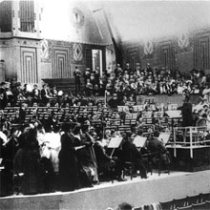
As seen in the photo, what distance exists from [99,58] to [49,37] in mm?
2526

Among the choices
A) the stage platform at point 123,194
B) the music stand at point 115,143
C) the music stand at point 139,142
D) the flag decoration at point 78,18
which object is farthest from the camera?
the flag decoration at point 78,18

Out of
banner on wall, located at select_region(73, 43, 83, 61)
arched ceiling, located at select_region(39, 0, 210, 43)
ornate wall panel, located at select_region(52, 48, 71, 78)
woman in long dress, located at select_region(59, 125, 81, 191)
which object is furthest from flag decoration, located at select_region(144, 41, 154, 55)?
woman in long dress, located at select_region(59, 125, 81, 191)

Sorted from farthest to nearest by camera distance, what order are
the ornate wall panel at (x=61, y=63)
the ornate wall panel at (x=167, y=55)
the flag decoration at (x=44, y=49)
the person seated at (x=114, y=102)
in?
the ornate wall panel at (x=61, y=63) < the ornate wall panel at (x=167, y=55) < the flag decoration at (x=44, y=49) < the person seated at (x=114, y=102)

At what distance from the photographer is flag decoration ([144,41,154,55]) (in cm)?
1470

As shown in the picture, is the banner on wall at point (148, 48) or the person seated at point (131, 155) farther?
the banner on wall at point (148, 48)

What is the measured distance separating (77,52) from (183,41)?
3660mm

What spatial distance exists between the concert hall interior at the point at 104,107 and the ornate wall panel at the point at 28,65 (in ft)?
0.10

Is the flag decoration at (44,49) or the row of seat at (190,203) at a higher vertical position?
the flag decoration at (44,49)

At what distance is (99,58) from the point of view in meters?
15.9

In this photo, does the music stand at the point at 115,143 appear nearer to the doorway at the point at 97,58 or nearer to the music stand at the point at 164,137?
the music stand at the point at 164,137

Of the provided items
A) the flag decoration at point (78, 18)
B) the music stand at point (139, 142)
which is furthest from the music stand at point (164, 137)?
the flag decoration at point (78, 18)

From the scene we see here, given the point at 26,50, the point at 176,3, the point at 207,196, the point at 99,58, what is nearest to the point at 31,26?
the point at 26,50

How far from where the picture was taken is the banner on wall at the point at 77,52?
1488 cm

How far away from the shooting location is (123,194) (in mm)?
6008
